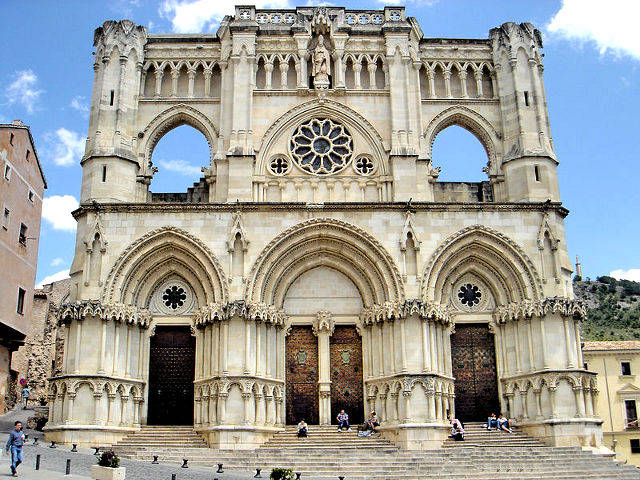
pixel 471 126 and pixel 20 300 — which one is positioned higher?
pixel 471 126

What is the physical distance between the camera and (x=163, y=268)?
2620 centimetres

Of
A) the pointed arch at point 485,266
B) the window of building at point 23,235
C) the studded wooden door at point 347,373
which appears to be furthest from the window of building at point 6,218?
the pointed arch at point 485,266

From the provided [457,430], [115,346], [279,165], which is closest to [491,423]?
[457,430]

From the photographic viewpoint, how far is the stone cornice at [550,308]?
24750 millimetres

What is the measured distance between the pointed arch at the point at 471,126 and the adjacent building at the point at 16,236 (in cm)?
1818

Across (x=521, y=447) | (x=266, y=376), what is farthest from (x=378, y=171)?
(x=521, y=447)

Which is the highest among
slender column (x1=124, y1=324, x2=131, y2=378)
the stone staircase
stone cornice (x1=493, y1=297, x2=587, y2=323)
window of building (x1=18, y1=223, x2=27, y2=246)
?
window of building (x1=18, y1=223, x2=27, y2=246)

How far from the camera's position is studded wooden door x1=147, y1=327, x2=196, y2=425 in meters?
25.3

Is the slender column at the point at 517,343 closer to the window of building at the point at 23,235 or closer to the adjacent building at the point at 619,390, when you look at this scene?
the adjacent building at the point at 619,390

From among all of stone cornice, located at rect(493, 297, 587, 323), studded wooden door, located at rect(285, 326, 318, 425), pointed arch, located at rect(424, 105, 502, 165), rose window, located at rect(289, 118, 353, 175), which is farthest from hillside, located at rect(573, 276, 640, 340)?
studded wooden door, located at rect(285, 326, 318, 425)

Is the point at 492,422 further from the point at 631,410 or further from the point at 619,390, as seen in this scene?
the point at 631,410

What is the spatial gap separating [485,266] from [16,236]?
20.4 metres

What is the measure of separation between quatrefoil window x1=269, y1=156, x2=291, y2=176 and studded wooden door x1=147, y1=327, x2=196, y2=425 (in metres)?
7.04

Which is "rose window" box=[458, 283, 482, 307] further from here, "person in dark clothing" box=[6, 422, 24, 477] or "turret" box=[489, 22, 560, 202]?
"person in dark clothing" box=[6, 422, 24, 477]
